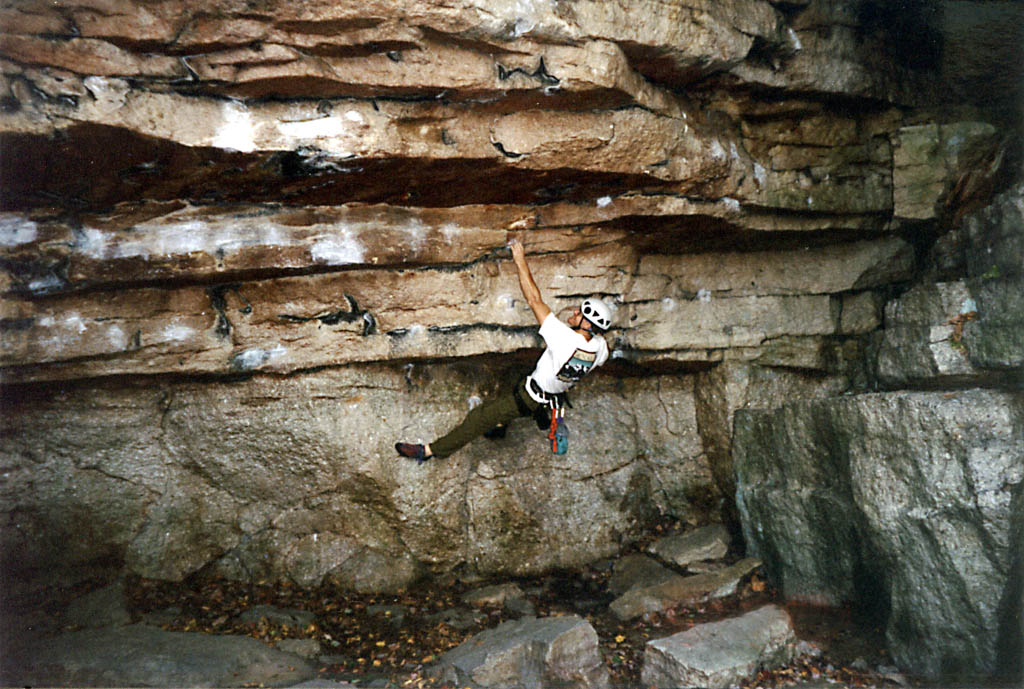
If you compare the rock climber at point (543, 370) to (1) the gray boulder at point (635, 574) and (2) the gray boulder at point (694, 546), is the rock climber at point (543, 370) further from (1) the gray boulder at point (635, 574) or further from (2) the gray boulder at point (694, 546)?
(2) the gray boulder at point (694, 546)

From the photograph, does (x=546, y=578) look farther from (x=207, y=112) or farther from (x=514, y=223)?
(x=207, y=112)

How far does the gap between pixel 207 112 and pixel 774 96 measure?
4203mm

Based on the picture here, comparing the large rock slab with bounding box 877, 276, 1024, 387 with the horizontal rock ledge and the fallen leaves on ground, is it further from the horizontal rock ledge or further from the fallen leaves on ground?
the fallen leaves on ground

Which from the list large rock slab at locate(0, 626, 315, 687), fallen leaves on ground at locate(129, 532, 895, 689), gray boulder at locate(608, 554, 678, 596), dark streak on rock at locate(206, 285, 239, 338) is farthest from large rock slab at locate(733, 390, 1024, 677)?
dark streak on rock at locate(206, 285, 239, 338)

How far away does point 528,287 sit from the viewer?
5328 mm

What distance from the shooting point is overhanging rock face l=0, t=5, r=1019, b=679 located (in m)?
4.30

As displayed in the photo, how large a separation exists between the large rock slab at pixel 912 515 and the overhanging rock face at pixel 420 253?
2.13ft

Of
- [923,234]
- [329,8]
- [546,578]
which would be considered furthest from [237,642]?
[923,234]

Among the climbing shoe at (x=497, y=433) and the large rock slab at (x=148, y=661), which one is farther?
the climbing shoe at (x=497, y=433)

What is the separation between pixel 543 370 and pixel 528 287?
665 millimetres

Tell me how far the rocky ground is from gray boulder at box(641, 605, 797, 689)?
4.4 inches

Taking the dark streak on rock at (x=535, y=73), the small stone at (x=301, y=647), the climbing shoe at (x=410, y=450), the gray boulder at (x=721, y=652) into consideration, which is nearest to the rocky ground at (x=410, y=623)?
the small stone at (x=301, y=647)

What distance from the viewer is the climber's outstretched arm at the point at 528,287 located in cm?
527

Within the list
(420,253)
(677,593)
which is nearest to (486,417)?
(420,253)
